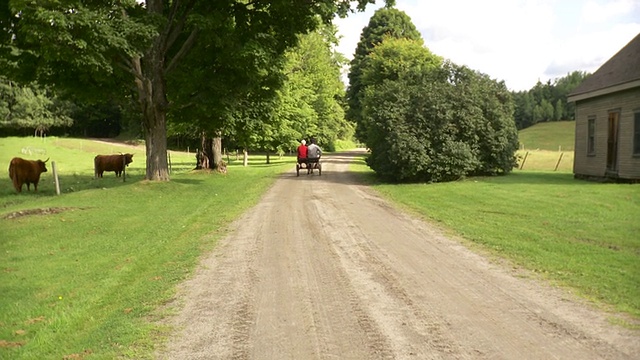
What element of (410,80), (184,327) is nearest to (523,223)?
(184,327)

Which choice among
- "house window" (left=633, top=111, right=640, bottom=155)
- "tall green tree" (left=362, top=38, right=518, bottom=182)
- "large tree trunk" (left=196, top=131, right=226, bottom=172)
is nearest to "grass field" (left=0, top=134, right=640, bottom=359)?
"house window" (left=633, top=111, right=640, bottom=155)

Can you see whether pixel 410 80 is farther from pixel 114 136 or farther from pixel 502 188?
pixel 114 136

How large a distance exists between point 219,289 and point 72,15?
12.2 m

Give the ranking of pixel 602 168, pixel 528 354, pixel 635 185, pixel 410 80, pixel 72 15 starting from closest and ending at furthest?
pixel 528 354, pixel 72 15, pixel 635 185, pixel 602 168, pixel 410 80

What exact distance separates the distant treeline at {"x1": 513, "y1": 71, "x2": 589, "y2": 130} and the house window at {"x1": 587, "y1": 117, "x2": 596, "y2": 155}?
95.3 metres

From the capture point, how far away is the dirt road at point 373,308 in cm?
486

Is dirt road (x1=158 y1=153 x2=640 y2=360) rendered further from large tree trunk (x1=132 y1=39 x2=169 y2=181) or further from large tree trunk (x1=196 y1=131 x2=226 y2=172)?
large tree trunk (x1=196 y1=131 x2=226 y2=172)

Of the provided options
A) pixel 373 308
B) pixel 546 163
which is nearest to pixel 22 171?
pixel 373 308

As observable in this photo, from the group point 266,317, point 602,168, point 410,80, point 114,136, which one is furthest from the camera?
point 114,136

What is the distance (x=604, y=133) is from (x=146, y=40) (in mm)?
20204

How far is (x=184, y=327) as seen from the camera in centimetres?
550

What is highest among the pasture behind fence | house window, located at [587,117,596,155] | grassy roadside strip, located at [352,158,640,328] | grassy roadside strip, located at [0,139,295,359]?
house window, located at [587,117,596,155]

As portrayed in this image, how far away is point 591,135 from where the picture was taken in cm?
2445

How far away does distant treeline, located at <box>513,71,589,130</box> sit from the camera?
119000 millimetres
